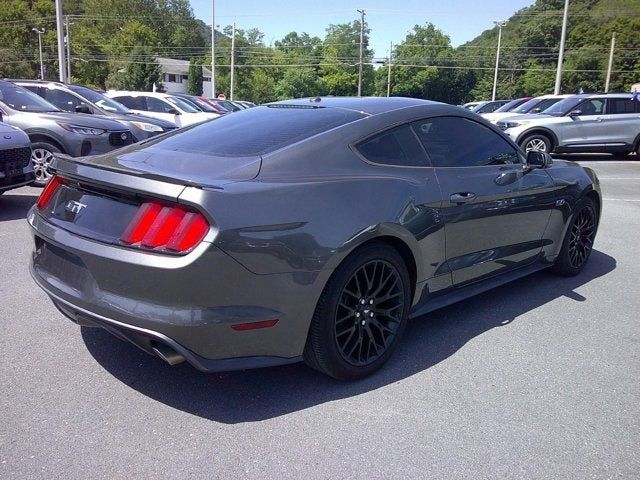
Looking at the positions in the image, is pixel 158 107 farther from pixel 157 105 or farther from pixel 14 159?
pixel 14 159

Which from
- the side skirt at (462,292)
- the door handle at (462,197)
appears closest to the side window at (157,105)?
the side skirt at (462,292)

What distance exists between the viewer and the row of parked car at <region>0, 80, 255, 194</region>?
22.7ft

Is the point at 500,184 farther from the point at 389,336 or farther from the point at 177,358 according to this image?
the point at 177,358

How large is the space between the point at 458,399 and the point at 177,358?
59.4 inches

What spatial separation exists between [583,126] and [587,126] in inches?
5.4

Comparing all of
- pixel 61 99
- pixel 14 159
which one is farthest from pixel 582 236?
pixel 61 99

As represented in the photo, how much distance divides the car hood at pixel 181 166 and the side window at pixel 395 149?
0.71m

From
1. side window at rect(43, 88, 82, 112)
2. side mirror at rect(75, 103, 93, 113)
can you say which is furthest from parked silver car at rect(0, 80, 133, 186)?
side window at rect(43, 88, 82, 112)

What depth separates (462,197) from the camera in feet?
12.0

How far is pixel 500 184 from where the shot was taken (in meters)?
4.02

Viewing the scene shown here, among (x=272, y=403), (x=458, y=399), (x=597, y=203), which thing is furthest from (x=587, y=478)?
(x=597, y=203)

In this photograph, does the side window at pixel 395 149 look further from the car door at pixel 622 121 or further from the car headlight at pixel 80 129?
the car door at pixel 622 121

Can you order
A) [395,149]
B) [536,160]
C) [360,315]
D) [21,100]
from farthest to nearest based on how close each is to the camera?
[21,100] < [536,160] < [395,149] < [360,315]

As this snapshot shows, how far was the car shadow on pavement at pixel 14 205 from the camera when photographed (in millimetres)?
6969
